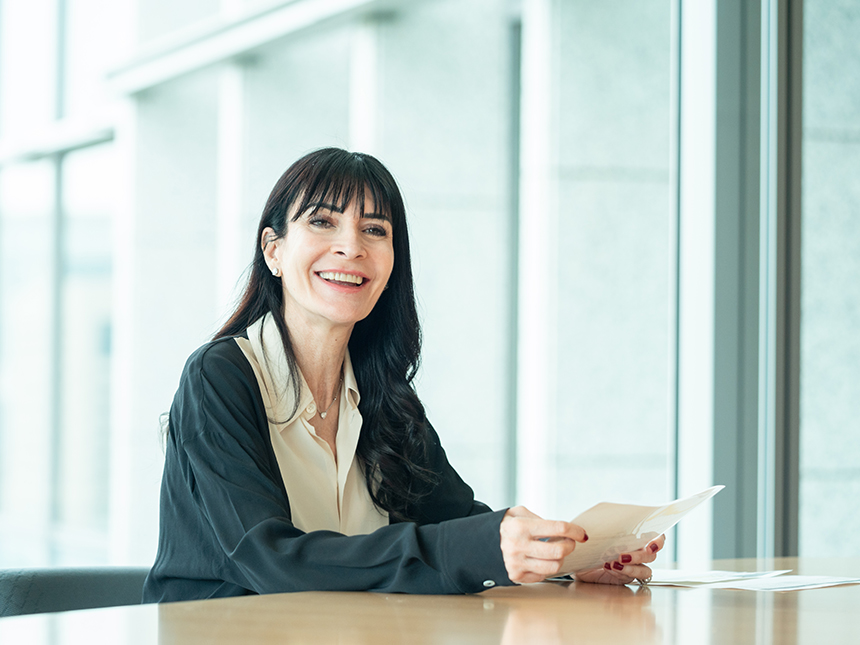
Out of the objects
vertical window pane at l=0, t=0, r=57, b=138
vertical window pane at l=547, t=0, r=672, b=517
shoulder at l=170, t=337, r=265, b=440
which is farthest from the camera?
vertical window pane at l=0, t=0, r=57, b=138

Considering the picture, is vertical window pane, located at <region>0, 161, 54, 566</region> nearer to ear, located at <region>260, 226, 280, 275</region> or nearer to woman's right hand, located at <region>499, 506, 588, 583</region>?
ear, located at <region>260, 226, 280, 275</region>

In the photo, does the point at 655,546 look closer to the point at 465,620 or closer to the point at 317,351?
the point at 465,620

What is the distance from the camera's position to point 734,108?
9.31ft

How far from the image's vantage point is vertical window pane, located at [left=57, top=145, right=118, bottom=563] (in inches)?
215

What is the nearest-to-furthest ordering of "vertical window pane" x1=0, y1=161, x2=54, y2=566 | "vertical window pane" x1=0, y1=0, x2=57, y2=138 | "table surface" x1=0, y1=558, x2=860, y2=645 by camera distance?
"table surface" x1=0, y1=558, x2=860, y2=645 < "vertical window pane" x1=0, y1=0, x2=57, y2=138 < "vertical window pane" x1=0, y1=161, x2=54, y2=566

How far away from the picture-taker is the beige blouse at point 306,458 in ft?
4.80

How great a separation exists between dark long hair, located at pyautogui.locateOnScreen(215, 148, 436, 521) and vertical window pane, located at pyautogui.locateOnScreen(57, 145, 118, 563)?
4094mm

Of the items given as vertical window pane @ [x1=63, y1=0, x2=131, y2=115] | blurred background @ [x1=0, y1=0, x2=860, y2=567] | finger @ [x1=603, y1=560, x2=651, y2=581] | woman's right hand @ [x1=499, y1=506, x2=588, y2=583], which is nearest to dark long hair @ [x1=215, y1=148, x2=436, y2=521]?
finger @ [x1=603, y1=560, x2=651, y2=581]

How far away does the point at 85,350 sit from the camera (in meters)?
5.57

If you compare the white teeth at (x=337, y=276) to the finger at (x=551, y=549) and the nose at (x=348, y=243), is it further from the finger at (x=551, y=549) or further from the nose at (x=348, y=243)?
the finger at (x=551, y=549)

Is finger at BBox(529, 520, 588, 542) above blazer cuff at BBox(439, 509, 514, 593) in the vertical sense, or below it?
above

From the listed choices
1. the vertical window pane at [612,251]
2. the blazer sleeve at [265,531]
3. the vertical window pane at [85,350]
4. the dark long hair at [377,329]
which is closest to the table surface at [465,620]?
the blazer sleeve at [265,531]

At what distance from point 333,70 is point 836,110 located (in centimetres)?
222

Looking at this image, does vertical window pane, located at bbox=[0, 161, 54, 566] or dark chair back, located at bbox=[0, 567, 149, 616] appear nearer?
dark chair back, located at bbox=[0, 567, 149, 616]
